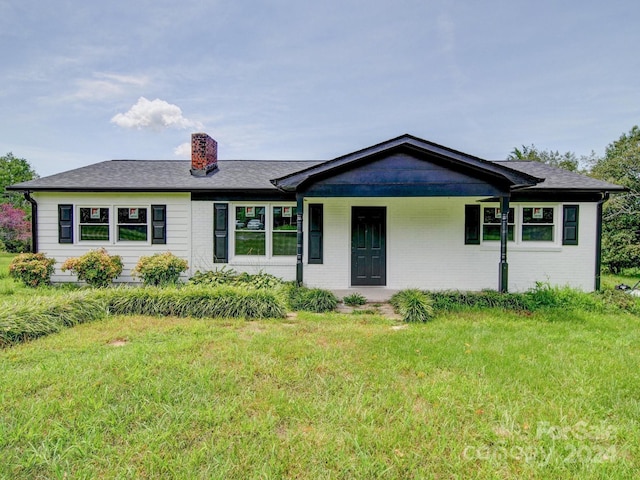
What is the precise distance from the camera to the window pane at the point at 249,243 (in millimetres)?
9648

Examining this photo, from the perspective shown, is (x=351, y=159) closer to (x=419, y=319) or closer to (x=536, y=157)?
(x=419, y=319)

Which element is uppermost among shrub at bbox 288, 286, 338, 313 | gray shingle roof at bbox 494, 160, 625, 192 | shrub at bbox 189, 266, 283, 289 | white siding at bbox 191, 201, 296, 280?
gray shingle roof at bbox 494, 160, 625, 192

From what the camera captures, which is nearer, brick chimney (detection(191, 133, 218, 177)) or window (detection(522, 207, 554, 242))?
window (detection(522, 207, 554, 242))

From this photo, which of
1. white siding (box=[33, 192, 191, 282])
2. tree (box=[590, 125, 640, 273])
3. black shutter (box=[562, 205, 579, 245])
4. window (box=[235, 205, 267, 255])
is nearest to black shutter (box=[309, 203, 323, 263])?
window (box=[235, 205, 267, 255])

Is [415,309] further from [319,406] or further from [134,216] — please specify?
[134,216]

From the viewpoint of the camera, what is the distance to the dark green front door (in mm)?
9516

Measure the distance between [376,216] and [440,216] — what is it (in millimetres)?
1826

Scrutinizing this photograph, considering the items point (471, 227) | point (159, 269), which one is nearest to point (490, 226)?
point (471, 227)

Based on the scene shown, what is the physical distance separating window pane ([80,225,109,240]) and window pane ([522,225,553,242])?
1222cm

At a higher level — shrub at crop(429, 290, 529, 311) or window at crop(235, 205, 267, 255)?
window at crop(235, 205, 267, 255)

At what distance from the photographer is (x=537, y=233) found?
30.0 feet

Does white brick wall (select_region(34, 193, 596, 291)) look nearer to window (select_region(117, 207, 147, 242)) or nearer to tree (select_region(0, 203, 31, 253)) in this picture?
window (select_region(117, 207, 147, 242))

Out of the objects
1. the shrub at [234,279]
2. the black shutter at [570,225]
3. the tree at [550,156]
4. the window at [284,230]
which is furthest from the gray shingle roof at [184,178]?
the tree at [550,156]

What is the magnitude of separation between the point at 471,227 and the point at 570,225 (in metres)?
2.58
